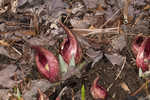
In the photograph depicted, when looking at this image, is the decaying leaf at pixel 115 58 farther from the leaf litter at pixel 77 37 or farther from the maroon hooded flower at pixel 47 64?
the maroon hooded flower at pixel 47 64

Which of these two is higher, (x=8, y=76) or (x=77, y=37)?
(x=77, y=37)

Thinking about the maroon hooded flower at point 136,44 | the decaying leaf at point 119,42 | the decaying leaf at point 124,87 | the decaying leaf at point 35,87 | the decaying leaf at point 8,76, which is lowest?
the decaying leaf at point 124,87

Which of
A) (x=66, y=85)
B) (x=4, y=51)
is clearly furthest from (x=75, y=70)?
(x=4, y=51)

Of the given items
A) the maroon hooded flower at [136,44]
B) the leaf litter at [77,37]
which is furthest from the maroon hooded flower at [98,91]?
the maroon hooded flower at [136,44]

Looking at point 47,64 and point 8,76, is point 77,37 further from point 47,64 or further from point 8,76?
point 8,76

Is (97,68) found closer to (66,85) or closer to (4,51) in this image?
(66,85)

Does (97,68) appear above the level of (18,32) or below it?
below

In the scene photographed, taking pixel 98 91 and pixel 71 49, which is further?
pixel 71 49

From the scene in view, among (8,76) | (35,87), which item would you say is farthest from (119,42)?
(8,76)
